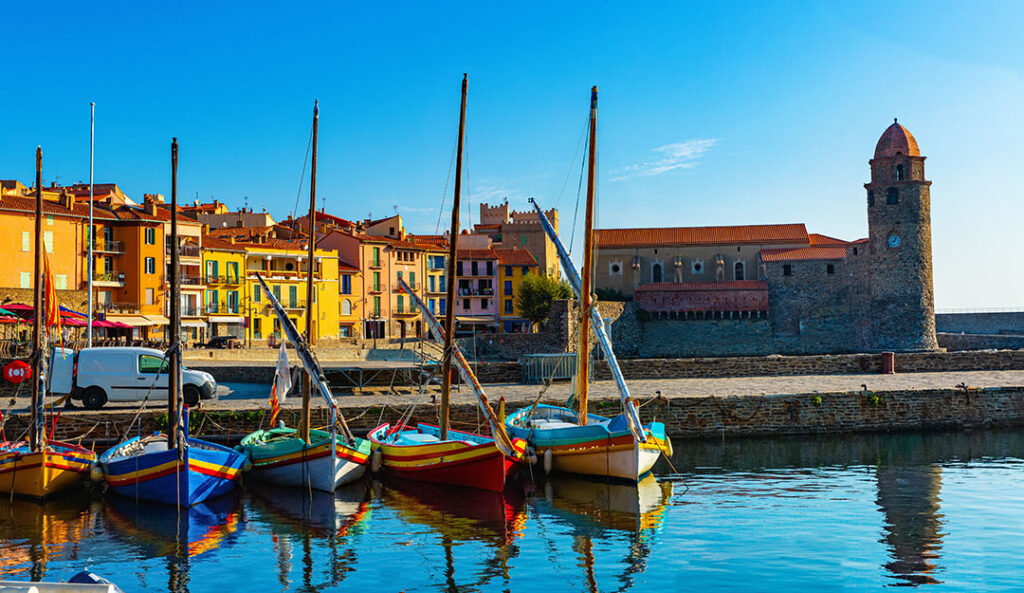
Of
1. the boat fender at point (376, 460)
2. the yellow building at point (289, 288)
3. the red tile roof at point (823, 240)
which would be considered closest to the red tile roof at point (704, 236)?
the red tile roof at point (823, 240)

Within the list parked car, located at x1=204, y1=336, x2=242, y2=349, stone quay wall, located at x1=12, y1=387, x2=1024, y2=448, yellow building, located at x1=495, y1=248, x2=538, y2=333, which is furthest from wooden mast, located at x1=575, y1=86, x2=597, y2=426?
yellow building, located at x1=495, y1=248, x2=538, y2=333

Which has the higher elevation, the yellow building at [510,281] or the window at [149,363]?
the yellow building at [510,281]

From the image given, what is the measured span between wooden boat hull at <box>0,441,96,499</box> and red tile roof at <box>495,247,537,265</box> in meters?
64.1

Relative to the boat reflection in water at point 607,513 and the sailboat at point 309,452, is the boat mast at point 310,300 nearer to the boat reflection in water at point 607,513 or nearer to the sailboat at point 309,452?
the sailboat at point 309,452

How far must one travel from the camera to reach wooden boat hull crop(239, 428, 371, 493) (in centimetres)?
1978

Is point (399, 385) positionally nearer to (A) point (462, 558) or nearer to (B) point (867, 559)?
(A) point (462, 558)

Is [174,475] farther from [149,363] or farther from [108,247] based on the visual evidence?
[108,247]

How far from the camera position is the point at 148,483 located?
18.8 metres

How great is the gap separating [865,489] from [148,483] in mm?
15488

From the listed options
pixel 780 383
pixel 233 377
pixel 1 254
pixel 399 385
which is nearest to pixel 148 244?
pixel 1 254

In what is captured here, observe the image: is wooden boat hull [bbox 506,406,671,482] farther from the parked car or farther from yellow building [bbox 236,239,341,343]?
yellow building [bbox 236,239,341,343]

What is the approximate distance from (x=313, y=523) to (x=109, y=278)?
4277 cm

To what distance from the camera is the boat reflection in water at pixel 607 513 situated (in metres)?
14.8

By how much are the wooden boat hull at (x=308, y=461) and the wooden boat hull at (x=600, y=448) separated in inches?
169
